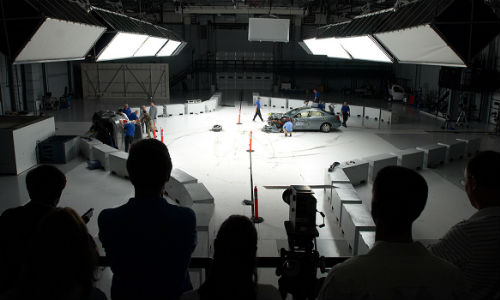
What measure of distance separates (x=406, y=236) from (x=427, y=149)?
14.0 meters

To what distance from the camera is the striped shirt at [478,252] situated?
265 cm

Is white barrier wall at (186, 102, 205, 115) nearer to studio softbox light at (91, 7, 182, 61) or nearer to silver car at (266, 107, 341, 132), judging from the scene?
silver car at (266, 107, 341, 132)

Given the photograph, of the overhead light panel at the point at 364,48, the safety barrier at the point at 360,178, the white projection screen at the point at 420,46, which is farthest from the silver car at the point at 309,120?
the white projection screen at the point at 420,46

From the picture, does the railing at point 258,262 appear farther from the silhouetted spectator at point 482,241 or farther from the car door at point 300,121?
the car door at point 300,121

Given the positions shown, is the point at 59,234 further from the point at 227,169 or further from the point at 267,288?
the point at 227,169

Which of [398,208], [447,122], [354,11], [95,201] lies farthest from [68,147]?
[354,11]

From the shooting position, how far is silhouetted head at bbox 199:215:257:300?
8.49ft

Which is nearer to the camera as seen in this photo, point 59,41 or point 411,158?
point 59,41

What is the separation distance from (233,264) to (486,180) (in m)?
2.06

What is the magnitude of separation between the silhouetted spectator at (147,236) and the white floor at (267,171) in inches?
130

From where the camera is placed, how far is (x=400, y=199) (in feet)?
8.29

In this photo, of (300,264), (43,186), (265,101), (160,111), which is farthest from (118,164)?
(265,101)

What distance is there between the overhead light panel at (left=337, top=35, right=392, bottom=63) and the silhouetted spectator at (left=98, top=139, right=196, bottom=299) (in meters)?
12.7

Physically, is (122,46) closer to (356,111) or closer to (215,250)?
(215,250)
